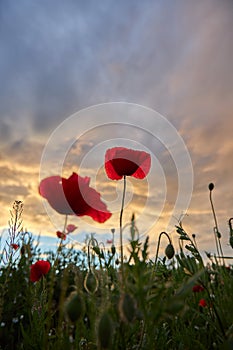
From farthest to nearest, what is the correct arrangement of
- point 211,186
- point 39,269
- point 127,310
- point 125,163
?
point 39,269 → point 211,186 → point 125,163 → point 127,310

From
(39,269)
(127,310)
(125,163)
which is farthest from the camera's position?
(39,269)

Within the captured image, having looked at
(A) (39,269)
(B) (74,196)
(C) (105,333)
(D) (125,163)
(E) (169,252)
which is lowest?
(C) (105,333)

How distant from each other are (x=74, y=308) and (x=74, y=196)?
0.83m

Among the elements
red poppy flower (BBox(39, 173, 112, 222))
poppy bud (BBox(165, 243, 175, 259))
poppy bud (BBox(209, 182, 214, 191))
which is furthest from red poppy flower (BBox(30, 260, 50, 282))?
poppy bud (BBox(209, 182, 214, 191))

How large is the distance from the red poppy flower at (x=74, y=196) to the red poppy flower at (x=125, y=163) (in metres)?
0.14

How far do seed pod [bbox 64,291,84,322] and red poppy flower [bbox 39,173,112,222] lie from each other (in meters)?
0.77

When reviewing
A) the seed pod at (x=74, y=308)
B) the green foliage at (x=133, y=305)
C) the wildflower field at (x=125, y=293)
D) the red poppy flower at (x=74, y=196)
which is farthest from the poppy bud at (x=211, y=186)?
the seed pod at (x=74, y=308)

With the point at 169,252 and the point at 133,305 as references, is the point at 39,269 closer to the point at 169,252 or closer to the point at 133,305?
the point at 169,252

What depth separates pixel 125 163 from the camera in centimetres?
181

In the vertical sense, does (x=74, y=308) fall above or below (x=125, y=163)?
below

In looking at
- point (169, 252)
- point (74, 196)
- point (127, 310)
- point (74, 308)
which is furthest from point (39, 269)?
point (127, 310)

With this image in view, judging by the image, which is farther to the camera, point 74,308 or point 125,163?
point 125,163

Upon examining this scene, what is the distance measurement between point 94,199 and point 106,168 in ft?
0.54

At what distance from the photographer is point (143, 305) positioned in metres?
1.08
